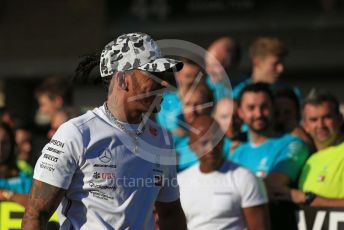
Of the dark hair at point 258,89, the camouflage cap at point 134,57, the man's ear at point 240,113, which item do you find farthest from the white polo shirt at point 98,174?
the man's ear at point 240,113

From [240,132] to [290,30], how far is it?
6226 millimetres

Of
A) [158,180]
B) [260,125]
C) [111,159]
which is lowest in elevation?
[158,180]

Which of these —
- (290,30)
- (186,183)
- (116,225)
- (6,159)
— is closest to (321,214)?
(186,183)

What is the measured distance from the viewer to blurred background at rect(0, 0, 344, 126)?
14242 millimetres

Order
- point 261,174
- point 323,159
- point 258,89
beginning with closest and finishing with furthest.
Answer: point 323,159, point 261,174, point 258,89

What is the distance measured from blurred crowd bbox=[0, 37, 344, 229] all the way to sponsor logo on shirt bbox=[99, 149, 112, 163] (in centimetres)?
170

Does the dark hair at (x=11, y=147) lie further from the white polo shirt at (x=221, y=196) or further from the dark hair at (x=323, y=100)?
the dark hair at (x=323, y=100)

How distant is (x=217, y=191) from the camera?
23.4 feet

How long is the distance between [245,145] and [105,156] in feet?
10.1

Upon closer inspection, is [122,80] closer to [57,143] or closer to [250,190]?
[57,143]

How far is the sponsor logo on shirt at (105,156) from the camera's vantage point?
5.00 meters

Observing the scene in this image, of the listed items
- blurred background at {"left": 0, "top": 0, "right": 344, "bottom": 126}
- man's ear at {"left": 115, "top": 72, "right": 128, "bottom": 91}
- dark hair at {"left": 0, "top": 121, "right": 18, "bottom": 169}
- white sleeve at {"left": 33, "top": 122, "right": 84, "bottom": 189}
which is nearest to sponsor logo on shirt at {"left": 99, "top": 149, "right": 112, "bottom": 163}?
white sleeve at {"left": 33, "top": 122, "right": 84, "bottom": 189}

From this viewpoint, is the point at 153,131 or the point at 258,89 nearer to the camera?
the point at 153,131

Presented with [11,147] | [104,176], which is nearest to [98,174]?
→ [104,176]
